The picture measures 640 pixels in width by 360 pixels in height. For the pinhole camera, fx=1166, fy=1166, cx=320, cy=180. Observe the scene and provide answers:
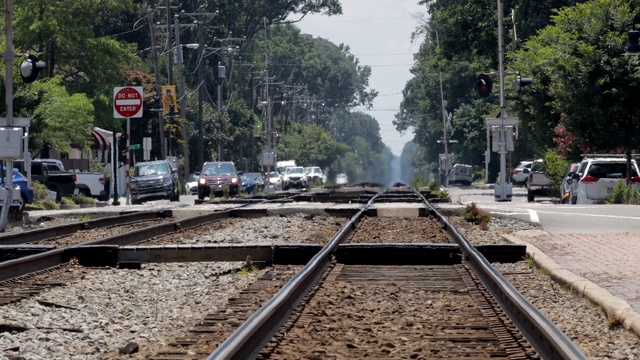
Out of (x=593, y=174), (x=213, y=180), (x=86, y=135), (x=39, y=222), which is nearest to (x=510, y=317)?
(x=39, y=222)

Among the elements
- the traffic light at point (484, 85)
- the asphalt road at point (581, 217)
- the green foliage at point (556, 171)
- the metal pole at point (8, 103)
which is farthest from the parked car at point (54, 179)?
the asphalt road at point (581, 217)

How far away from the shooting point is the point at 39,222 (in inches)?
1029

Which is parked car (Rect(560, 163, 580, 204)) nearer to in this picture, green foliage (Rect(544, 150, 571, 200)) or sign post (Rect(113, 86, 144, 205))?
green foliage (Rect(544, 150, 571, 200))

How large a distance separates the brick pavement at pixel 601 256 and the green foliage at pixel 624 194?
1462 centimetres

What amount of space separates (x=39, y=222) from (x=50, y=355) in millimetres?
19218

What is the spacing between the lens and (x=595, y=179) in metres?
35.9

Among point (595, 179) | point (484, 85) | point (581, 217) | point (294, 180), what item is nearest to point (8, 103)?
point (581, 217)

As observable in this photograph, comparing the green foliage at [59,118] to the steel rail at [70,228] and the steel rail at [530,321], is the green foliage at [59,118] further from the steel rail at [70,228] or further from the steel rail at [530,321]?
the steel rail at [530,321]

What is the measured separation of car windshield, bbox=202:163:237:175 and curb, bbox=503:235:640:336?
3986 centimetres

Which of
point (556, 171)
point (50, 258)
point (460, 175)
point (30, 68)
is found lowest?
point (460, 175)

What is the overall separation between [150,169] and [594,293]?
40297 mm

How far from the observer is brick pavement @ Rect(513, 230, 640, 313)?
35.9ft

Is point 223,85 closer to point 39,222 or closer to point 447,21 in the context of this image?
point 447,21

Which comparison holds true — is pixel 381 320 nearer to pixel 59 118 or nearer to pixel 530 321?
pixel 530 321
